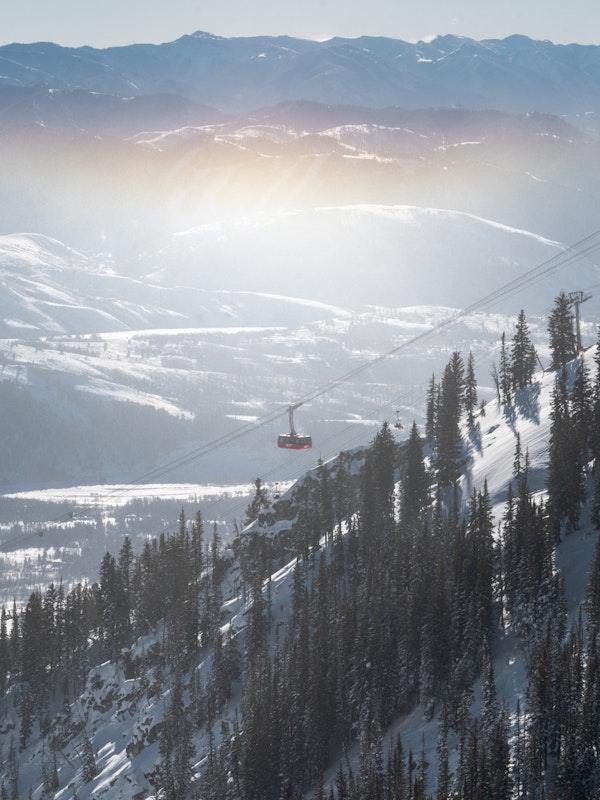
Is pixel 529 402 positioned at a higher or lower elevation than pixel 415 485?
higher

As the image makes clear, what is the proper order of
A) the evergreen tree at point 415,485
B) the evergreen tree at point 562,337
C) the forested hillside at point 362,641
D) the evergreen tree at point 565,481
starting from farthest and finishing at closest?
the evergreen tree at point 562,337 → the evergreen tree at point 415,485 → the evergreen tree at point 565,481 → the forested hillside at point 362,641

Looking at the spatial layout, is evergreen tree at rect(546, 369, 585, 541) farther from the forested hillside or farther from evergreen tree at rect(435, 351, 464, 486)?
evergreen tree at rect(435, 351, 464, 486)

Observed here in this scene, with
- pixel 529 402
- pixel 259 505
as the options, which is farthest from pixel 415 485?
pixel 259 505

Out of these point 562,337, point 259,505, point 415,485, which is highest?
point 562,337

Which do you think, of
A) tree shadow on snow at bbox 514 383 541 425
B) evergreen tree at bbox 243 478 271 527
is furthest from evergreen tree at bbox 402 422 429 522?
evergreen tree at bbox 243 478 271 527

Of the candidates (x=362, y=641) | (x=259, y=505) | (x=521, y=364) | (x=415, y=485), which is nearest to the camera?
(x=362, y=641)

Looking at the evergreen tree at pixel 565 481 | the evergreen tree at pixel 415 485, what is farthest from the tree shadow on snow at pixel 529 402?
the evergreen tree at pixel 565 481

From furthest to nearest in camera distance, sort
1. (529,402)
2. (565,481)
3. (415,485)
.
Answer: (529,402)
(415,485)
(565,481)

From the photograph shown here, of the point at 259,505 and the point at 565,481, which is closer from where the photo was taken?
the point at 565,481

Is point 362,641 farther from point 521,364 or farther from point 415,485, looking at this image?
point 521,364

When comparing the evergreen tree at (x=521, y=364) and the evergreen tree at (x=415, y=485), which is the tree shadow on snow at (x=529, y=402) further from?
the evergreen tree at (x=415, y=485)
